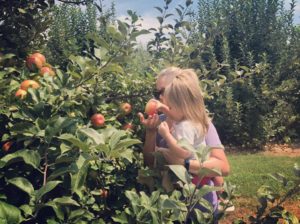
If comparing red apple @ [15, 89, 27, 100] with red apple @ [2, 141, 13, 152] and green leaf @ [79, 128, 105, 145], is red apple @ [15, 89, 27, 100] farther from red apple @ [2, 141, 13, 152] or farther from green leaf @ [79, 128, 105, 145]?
green leaf @ [79, 128, 105, 145]

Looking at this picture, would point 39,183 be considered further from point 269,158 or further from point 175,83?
point 269,158

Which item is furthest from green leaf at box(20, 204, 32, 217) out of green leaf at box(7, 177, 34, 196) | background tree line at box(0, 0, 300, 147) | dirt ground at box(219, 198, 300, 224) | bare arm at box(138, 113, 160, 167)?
background tree line at box(0, 0, 300, 147)

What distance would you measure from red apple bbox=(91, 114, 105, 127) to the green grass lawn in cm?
336

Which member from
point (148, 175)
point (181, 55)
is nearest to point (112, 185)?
point (148, 175)

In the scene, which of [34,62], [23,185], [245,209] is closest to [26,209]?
[23,185]

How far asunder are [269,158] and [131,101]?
5.09m

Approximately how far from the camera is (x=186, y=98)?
1.98m

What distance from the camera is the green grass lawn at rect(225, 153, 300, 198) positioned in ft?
17.0

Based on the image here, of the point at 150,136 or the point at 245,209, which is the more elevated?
the point at 150,136

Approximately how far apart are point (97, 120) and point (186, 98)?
47 centimetres

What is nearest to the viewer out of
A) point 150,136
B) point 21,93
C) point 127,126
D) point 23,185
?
point 23,185

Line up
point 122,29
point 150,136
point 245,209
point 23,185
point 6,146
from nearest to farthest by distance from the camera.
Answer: point 23,185 < point 6,146 < point 122,29 < point 150,136 < point 245,209

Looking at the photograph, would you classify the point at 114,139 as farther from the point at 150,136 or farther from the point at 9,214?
the point at 150,136

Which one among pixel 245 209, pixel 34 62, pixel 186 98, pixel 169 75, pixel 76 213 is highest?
pixel 34 62
